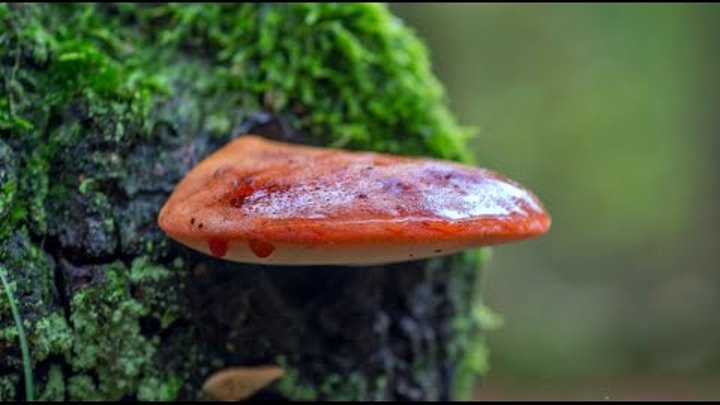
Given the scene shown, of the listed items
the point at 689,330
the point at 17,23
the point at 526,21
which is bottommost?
the point at 689,330

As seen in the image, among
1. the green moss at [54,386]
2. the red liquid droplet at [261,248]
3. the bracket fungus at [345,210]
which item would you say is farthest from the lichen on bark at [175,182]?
the red liquid droplet at [261,248]

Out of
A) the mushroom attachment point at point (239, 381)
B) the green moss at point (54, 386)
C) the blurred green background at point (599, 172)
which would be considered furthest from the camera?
the blurred green background at point (599, 172)

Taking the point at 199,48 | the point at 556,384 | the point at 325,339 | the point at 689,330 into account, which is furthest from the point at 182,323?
the point at 689,330

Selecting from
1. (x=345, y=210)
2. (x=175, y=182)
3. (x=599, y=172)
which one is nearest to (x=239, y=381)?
(x=175, y=182)

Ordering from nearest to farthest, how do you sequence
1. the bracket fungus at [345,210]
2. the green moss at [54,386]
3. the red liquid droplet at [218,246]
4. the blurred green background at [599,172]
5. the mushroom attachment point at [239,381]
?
the bracket fungus at [345,210]
the red liquid droplet at [218,246]
the green moss at [54,386]
the mushroom attachment point at [239,381]
the blurred green background at [599,172]

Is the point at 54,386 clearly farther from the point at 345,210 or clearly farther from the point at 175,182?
the point at 345,210

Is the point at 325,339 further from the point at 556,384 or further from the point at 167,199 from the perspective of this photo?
the point at 556,384

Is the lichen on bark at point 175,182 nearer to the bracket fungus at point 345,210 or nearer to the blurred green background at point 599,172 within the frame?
the bracket fungus at point 345,210
